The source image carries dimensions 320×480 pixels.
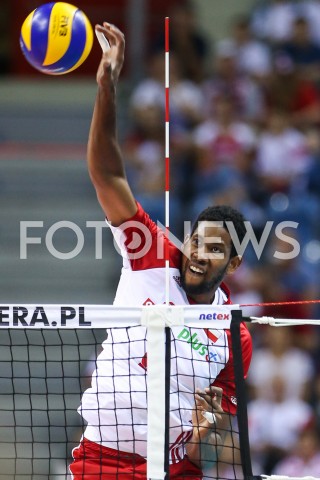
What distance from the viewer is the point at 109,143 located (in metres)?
5.92

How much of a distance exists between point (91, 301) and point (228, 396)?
637cm

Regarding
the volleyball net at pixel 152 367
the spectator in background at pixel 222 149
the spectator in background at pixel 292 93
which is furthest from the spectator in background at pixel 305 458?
the spectator in background at pixel 292 93

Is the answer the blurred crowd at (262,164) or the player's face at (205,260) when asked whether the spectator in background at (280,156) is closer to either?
the blurred crowd at (262,164)

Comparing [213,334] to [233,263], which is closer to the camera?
[213,334]

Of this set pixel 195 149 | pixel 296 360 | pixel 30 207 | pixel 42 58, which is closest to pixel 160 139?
pixel 195 149

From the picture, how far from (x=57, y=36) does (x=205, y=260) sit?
178 cm

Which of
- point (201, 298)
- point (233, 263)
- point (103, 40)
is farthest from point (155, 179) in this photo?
point (103, 40)

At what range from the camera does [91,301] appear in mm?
12930

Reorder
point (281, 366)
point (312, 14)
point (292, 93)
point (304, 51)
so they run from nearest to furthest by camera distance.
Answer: point (281, 366)
point (292, 93)
point (304, 51)
point (312, 14)

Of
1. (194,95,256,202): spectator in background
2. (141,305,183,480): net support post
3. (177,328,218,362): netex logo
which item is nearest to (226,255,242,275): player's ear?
(177,328,218,362): netex logo

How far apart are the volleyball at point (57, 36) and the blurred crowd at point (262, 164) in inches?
209

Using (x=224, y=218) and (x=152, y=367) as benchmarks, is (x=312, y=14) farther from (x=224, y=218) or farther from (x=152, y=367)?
(x=152, y=367)

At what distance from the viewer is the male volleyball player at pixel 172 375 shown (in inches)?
250

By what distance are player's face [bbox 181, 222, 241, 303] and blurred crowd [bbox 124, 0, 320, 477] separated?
14.4 ft
